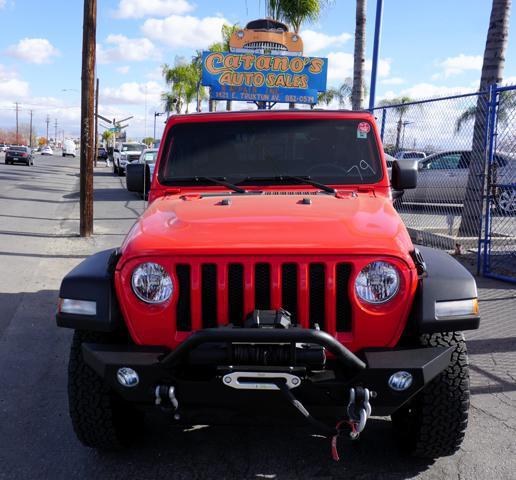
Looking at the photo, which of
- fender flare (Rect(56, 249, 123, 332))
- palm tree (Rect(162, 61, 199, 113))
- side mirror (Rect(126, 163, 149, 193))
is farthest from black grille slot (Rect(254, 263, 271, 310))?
palm tree (Rect(162, 61, 199, 113))

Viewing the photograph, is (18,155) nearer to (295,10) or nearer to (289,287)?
(295,10)

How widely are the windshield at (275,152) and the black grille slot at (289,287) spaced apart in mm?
1419

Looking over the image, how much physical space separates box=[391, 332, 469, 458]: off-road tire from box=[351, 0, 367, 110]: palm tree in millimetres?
13966

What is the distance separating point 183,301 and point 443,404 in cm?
137

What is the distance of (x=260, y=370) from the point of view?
274cm

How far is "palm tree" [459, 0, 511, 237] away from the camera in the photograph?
33.1 ft

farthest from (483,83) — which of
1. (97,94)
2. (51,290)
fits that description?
(97,94)

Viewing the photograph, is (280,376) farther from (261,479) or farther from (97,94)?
(97,94)

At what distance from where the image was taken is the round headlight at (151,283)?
304cm

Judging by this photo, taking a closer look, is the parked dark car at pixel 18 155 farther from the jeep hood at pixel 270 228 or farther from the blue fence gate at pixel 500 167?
the jeep hood at pixel 270 228

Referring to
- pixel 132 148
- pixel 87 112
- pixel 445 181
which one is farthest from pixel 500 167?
pixel 132 148

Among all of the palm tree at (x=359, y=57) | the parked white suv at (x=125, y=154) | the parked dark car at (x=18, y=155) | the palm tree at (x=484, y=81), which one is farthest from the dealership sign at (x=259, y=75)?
the parked dark car at (x=18, y=155)

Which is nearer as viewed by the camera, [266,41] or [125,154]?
[266,41]

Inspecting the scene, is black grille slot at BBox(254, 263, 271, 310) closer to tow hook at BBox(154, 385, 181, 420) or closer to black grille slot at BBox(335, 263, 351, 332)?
black grille slot at BBox(335, 263, 351, 332)
